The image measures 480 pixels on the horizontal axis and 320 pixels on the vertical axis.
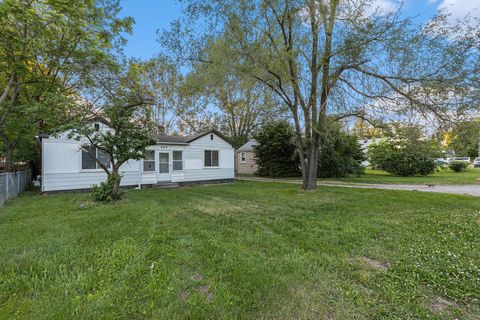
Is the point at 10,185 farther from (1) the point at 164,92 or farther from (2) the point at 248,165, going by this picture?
(2) the point at 248,165

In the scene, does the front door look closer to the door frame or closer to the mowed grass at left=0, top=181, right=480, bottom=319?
the door frame

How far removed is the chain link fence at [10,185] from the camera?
7229 mm

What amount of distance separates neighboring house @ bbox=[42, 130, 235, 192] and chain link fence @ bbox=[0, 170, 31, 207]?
89cm

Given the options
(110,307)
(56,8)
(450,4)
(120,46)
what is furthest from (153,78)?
(110,307)

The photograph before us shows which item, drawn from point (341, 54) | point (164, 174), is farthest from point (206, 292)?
point (164, 174)

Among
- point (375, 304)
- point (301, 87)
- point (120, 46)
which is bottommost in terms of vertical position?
point (375, 304)

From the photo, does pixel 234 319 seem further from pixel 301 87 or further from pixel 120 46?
pixel 120 46

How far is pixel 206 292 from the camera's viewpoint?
243 cm

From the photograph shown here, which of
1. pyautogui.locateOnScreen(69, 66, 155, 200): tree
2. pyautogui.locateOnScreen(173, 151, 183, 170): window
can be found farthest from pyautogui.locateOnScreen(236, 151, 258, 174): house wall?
pyautogui.locateOnScreen(69, 66, 155, 200): tree

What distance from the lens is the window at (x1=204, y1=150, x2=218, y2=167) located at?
14191 millimetres

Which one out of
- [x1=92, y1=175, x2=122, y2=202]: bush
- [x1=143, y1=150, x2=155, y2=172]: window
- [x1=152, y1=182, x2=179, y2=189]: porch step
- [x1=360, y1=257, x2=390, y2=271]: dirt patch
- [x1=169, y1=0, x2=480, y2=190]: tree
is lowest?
[x1=360, y1=257, x2=390, y2=271]: dirt patch

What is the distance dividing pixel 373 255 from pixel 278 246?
1.36 meters

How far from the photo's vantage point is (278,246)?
3695 mm

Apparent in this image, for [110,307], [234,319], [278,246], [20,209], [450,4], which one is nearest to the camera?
[234,319]
